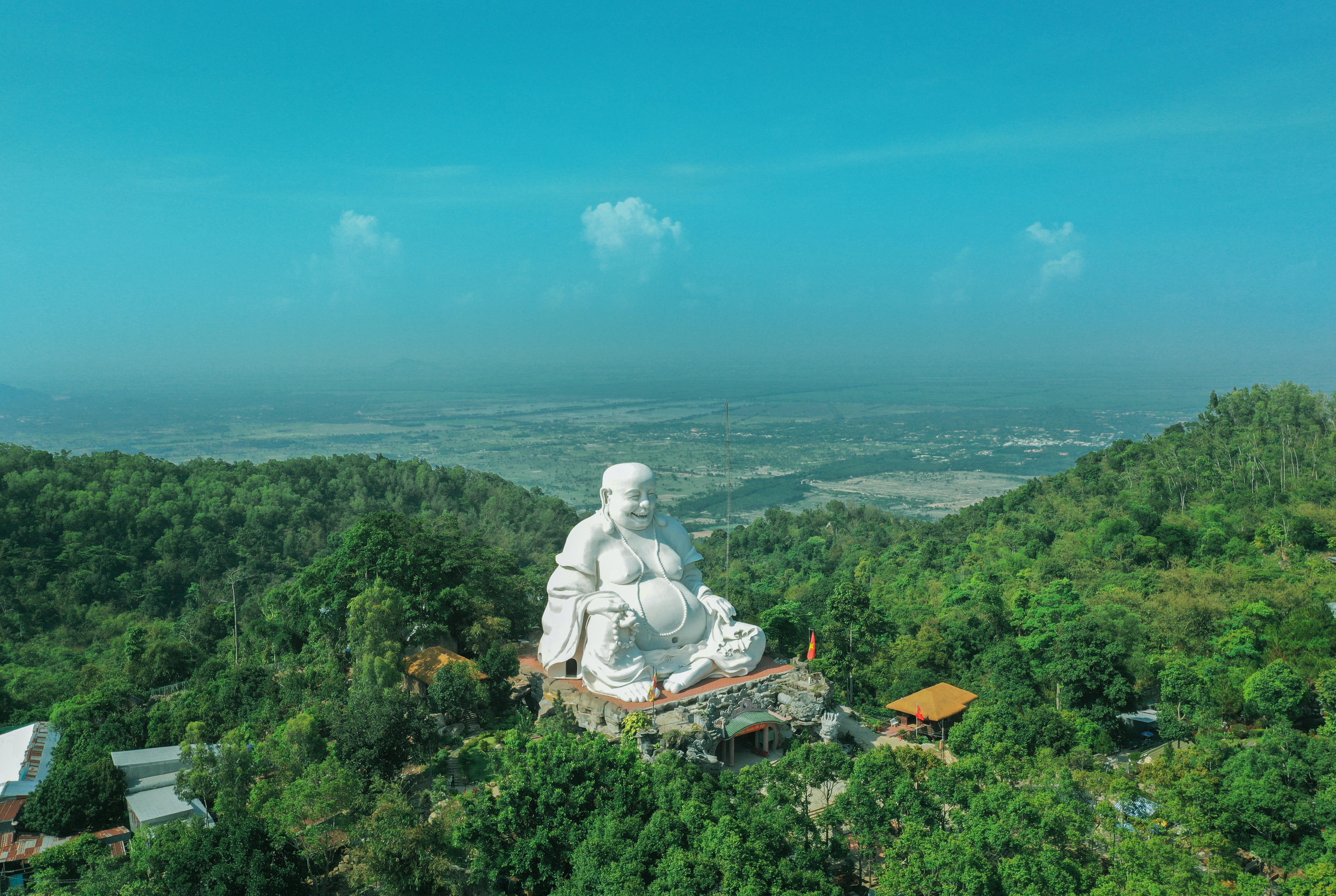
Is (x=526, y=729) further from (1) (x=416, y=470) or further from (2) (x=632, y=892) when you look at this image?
(1) (x=416, y=470)

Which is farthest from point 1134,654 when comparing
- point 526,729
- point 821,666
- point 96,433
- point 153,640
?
point 96,433

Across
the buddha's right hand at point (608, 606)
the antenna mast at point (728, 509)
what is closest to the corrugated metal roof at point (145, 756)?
the buddha's right hand at point (608, 606)

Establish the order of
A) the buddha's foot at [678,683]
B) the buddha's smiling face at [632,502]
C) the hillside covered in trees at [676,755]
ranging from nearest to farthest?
the hillside covered in trees at [676,755] → the buddha's foot at [678,683] → the buddha's smiling face at [632,502]

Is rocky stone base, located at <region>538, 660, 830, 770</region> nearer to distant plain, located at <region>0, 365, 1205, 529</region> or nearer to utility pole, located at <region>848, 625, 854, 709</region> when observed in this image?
utility pole, located at <region>848, 625, 854, 709</region>

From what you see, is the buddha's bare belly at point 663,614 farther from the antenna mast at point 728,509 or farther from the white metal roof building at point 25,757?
the white metal roof building at point 25,757

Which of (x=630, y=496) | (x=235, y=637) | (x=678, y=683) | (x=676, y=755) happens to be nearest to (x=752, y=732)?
(x=678, y=683)

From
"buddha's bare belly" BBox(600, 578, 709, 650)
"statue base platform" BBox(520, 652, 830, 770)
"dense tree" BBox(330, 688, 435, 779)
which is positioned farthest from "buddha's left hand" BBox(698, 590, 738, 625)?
"dense tree" BBox(330, 688, 435, 779)

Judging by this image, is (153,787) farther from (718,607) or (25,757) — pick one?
(718,607)
